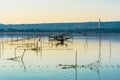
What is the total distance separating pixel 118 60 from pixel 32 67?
25.9ft

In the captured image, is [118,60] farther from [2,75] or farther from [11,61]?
[2,75]

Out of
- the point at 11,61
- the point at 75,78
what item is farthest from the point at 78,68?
the point at 11,61

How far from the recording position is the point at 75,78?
85.9ft

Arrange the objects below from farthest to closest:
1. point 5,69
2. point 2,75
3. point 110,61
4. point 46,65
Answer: point 110,61, point 46,65, point 5,69, point 2,75

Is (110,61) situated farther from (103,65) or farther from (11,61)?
(11,61)

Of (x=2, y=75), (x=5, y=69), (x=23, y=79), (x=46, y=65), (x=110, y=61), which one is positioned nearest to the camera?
(x=23, y=79)

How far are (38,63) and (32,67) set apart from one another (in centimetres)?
275

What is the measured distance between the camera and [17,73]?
28250 millimetres

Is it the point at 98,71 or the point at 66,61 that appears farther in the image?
the point at 66,61

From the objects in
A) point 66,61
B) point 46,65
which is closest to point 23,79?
point 46,65

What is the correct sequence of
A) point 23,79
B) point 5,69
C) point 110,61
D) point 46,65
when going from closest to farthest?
point 23,79
point 5,69
point 46,65
point 110,61

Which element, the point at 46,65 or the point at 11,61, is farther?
the point at 11,61

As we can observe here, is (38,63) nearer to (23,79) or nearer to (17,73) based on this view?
(17,73)

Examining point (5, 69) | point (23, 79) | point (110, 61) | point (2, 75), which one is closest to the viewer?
point (23, 79)
